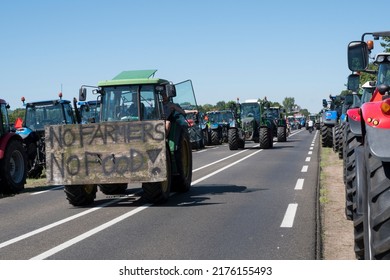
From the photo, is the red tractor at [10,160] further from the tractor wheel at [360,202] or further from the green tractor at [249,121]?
the green tractor at [249,121]

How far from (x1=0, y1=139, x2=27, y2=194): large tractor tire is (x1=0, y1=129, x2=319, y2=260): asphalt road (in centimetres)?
47

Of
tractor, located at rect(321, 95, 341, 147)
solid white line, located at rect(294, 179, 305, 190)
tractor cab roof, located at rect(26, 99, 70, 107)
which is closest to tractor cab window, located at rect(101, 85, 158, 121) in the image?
solid white line, located at rect(294, 179, 305, 190)

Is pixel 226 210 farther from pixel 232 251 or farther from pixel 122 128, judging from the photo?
pixel 232 251

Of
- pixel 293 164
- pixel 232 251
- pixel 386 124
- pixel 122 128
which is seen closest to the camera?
pixel 386 124

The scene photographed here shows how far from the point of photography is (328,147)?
2667cm

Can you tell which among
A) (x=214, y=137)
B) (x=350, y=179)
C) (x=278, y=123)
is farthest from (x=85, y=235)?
(x=278, y=123)

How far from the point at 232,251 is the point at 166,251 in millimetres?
754

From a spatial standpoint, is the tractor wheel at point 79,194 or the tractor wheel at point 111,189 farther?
the tractor wheel at point 111,189

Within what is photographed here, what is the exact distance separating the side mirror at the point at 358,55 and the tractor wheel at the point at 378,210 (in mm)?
2415

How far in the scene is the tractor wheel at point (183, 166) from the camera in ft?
36.6

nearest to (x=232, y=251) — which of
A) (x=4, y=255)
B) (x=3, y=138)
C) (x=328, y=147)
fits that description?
(x=4, y=255)

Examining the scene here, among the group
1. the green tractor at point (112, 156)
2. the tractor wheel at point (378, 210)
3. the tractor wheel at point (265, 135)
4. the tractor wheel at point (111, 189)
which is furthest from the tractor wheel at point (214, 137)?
the tractor wheel at point (378, 210)

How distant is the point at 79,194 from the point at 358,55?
19.3 feet

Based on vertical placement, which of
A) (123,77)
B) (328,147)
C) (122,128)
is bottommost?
(328,147)
